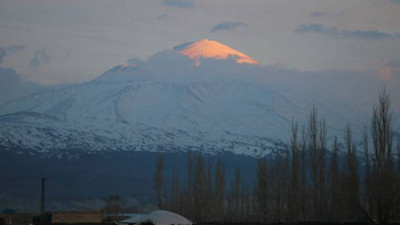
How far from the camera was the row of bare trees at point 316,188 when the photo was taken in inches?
1912

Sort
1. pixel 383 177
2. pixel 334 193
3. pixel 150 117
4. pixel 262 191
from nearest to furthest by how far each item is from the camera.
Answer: pixel 383 177, pixel 334 193, pixel 262 191, pixel 150 117

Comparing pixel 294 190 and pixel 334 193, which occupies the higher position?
pixel 294 190

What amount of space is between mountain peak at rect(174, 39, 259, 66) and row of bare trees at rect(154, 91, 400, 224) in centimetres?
10774

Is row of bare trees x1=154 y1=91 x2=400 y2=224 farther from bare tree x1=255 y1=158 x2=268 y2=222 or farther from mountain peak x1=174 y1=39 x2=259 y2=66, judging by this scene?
mountain peak x1=174 y1=39 x2=259 y2=66

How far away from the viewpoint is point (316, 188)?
57812 mm

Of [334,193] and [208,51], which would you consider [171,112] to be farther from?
[334,193]

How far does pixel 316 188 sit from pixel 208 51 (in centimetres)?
13668

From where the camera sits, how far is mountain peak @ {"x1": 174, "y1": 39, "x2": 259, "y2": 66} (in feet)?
628

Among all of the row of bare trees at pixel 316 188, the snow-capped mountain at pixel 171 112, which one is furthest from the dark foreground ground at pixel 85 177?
the row of bare trees at pixel 316 188

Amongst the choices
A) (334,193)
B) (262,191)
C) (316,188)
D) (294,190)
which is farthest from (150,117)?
(334,193)

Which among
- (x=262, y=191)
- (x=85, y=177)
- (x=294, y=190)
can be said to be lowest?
(x=294, y=190)

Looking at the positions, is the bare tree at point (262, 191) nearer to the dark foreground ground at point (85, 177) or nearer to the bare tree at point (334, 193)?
the bare tree at point (334, 193)

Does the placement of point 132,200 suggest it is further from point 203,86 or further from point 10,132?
point 203,86

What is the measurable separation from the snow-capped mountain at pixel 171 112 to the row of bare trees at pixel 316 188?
2810 inches
